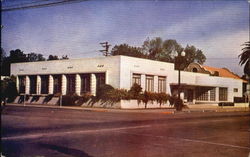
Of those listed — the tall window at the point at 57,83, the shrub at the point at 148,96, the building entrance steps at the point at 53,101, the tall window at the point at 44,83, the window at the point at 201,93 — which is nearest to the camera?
the tall window at the point at 44,83

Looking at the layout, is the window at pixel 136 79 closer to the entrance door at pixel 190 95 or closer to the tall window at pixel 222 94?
the entrance door at pixel 190 95

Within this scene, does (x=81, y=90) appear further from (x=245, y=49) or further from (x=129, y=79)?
(x=245, y=49)

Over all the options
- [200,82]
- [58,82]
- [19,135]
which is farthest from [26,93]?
[200,82]

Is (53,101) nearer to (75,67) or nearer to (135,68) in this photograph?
(75,67)

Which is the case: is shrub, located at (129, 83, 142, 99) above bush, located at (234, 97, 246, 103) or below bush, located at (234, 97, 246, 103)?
above

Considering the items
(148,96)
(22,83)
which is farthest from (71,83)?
(148,96)

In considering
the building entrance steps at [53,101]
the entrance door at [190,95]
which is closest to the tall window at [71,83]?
the building entrance steps at [53,101]

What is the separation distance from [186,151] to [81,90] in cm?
1037

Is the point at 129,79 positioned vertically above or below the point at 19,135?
above

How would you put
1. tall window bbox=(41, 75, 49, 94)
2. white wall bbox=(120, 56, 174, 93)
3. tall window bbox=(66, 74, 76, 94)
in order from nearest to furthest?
tall window bbox=(41, 75, 49, 94)
white wall bbox=(120, 56, 174, 93)
tall window bbox=(66, 74, 76, 94)

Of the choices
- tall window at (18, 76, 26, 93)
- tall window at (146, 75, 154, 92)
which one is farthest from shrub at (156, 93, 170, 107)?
tall window at (18, 76, 26, 93)

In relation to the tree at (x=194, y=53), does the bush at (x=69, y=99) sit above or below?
below

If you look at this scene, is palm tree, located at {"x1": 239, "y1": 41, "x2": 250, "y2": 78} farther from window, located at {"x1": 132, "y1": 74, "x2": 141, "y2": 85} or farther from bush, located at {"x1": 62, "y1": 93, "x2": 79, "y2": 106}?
bush, located at {"x1": 62, "y1": 93, "x2": 79, "y2": 106}

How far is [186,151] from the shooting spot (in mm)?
7301
